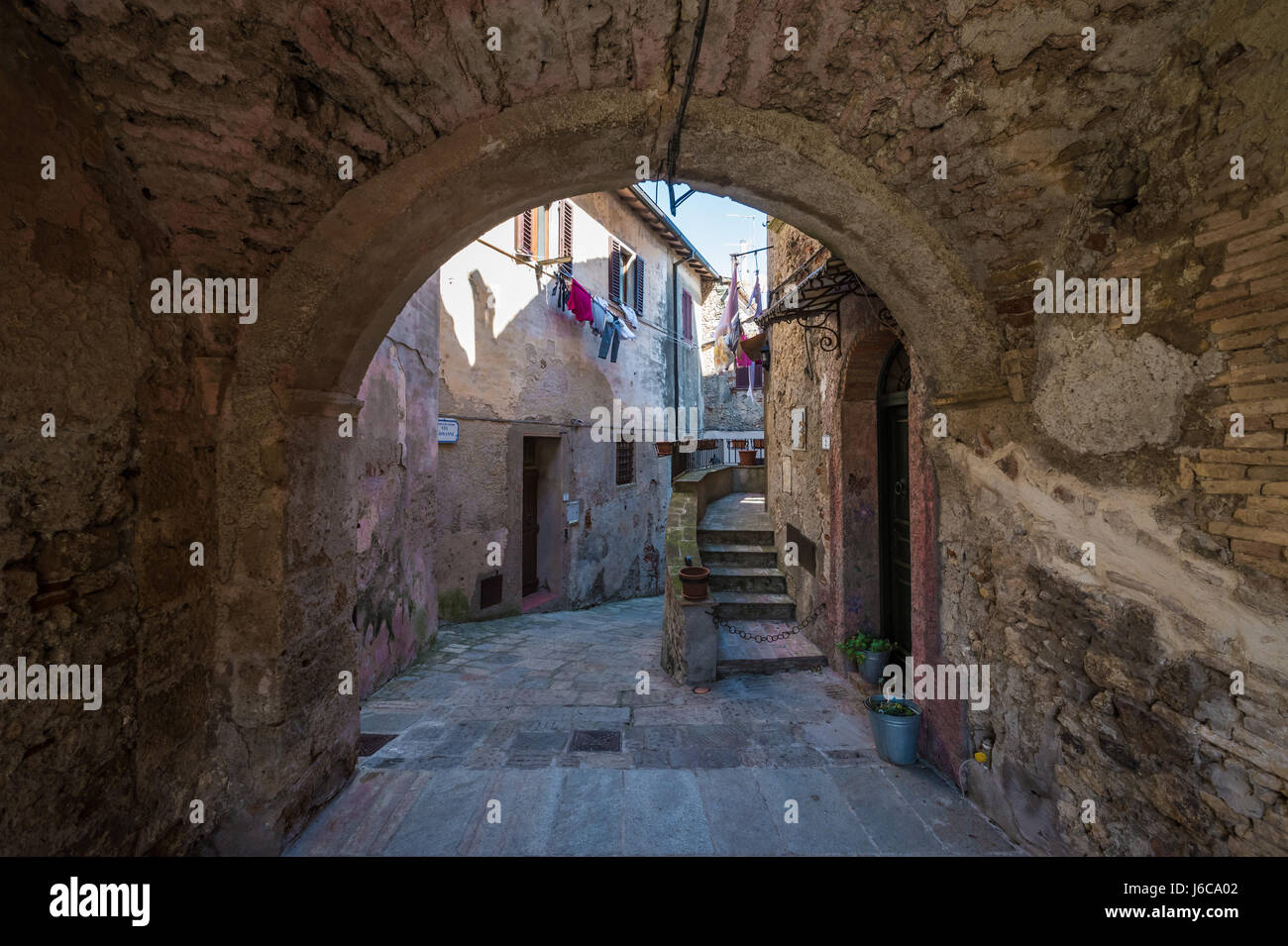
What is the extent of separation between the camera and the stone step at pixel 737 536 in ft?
24.7

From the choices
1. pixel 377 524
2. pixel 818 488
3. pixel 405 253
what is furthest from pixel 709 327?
pixel 405 253

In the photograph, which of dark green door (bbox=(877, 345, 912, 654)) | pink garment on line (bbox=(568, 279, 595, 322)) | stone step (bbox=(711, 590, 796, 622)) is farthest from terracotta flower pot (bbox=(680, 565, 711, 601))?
pink garment on line (bbox=(568, 279, 595, 322))

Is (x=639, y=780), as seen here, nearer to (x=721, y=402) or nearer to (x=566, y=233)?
(x=566, y=233)

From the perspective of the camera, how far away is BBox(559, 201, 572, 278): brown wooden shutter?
9.44 m

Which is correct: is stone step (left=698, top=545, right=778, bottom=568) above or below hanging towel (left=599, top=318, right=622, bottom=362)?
below

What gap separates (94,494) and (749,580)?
228 inches

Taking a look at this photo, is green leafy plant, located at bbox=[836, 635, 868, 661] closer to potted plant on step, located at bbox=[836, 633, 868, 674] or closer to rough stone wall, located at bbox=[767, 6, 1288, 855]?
potted plant on step, located at bbox=[836, 633, 868, 674]

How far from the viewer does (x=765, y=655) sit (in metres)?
5.08

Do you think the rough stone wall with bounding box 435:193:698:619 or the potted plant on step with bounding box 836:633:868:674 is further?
the rough stone wall with bounding box 435:193:698:619

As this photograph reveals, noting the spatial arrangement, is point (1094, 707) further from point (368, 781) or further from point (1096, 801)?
point (368, 781)

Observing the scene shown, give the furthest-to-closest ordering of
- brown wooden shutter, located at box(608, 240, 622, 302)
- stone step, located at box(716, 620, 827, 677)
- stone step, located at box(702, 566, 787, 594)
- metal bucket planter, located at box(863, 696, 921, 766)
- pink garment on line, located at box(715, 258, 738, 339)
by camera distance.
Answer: brown wooden shutter, located at box(608, 240, 622, 302)
pink garment on line, located at box(715, 258, 738, 339)
stone step, located at box(702, 566, 787, 594)
stone step, located at box(716, 620, 827, 677)
metal bucket planter, located at box(863, 696, 921, 766)

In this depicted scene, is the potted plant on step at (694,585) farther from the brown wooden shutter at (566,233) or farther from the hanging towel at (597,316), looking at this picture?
the brown wooden shutter at (566,233)

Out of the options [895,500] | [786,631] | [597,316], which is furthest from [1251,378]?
[597,316]

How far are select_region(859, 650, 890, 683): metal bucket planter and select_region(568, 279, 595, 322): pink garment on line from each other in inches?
291
